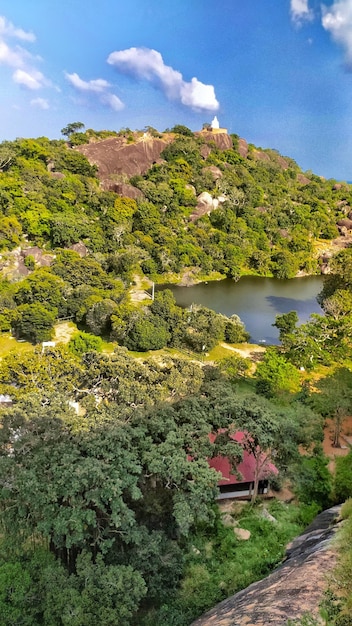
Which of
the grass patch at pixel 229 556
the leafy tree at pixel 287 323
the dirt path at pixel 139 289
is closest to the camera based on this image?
the grass patch at pixel 229 556

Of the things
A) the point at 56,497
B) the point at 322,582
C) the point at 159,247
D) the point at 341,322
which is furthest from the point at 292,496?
the point at 159,247

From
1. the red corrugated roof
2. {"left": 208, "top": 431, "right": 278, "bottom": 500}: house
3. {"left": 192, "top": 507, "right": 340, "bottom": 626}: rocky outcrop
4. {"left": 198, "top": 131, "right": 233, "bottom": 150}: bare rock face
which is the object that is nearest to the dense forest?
{"left": 208, "top": 431, "right": 278, "bottom": 500}: house

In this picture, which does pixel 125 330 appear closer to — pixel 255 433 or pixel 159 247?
pixel 255 433

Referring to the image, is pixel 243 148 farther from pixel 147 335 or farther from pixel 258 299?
pixel 147 335

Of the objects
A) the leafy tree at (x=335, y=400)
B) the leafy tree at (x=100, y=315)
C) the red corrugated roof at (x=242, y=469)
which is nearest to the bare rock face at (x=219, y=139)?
the leafy tree at (x=100, y=315)

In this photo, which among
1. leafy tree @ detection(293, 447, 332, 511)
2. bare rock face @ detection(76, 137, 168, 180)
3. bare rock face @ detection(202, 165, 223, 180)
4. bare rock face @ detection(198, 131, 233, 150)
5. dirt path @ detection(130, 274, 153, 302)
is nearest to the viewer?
leafy tree @ detection(293, 447, 332, 511)

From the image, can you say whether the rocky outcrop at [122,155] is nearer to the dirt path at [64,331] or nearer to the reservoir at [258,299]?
the reservoir at [258,299]

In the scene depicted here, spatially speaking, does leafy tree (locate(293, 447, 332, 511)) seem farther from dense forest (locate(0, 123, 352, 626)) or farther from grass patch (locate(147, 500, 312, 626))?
grass patch (locate(147, 500, 312, 626))
